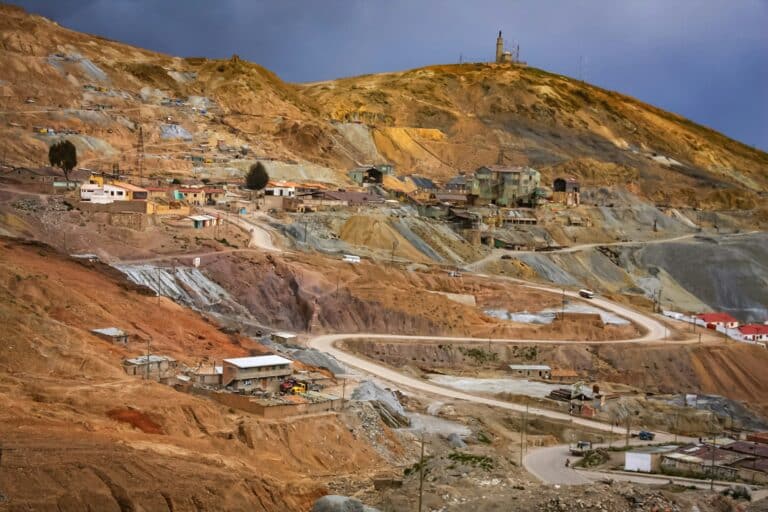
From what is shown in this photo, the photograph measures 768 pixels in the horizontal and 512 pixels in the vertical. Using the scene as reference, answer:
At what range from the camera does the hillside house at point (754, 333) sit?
8750 cm

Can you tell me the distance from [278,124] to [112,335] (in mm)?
99536

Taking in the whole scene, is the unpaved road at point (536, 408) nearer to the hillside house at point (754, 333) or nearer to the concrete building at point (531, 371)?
the concrete building at point (531, 371)

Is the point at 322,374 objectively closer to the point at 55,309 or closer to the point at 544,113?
the point at 55,309

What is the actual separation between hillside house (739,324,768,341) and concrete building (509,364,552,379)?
2523 cm

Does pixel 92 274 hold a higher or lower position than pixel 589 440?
higher

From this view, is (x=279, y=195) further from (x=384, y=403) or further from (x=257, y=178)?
(x=384, y=403)

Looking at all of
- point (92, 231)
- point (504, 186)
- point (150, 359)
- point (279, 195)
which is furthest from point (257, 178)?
point (150, 359)

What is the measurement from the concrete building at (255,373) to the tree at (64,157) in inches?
1777

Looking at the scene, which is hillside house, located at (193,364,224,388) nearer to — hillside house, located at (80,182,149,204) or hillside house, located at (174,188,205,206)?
hillside house, located at (80,182,149,204)

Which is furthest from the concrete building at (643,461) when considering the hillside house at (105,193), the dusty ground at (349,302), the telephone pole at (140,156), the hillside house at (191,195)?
the telephone pole at (140,156)

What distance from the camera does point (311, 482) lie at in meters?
37.3

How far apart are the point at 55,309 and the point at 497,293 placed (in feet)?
145

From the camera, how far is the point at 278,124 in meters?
147

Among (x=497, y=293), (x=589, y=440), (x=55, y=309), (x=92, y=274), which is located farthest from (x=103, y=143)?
(x=589, y=440)
